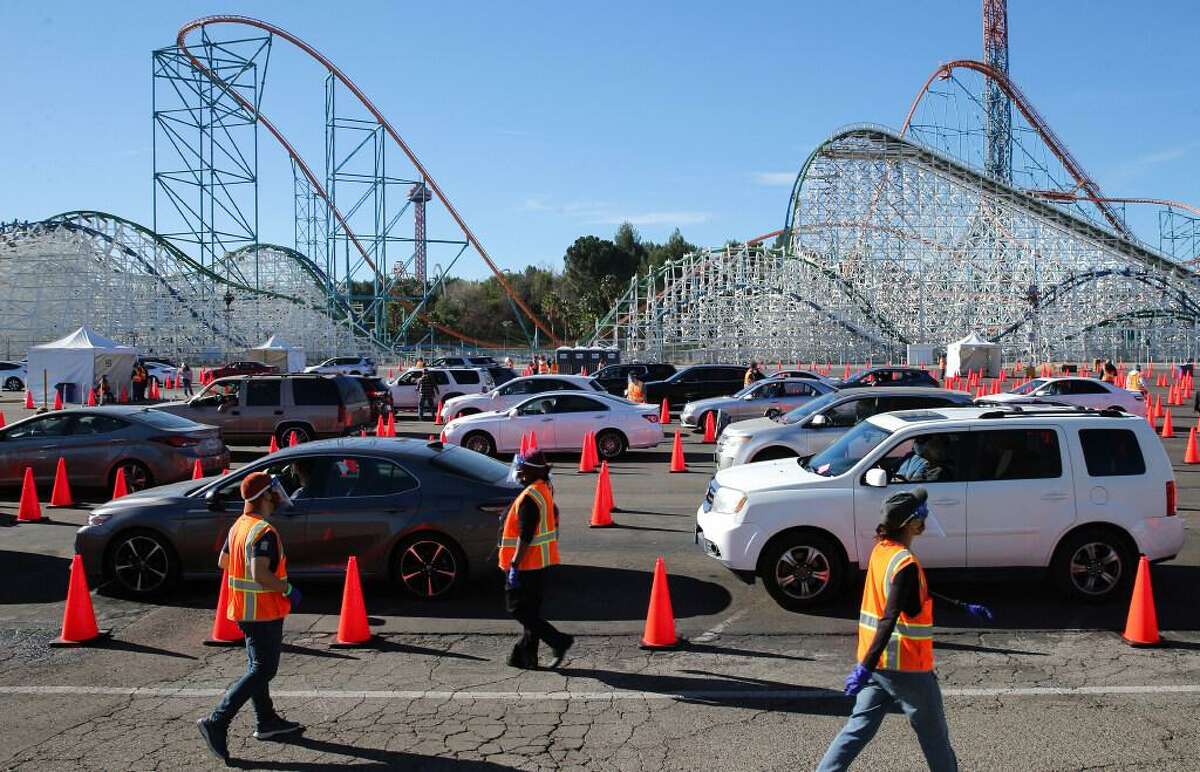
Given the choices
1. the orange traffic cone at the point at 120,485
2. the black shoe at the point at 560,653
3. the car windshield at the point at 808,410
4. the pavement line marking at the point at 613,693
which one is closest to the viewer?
the pavement line marking at the point at 613,693

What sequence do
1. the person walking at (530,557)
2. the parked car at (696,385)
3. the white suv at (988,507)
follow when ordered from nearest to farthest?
the person walking at (530,557) → the white suv at (988,507) → the parked car at (696,385)

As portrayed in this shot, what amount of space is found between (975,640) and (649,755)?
10.7ft

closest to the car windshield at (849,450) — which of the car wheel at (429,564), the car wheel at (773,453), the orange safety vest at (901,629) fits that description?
the car wheel at (429,564)

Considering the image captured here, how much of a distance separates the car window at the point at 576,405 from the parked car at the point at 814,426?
12.0 ft

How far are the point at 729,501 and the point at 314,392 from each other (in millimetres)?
12075

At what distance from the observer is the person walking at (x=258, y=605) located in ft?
17.4

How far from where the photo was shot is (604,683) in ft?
21.3

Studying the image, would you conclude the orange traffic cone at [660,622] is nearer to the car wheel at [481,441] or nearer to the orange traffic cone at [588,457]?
the orange traffic cone at [588,457]

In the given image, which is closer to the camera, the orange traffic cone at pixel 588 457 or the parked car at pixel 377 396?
the orange traffic cone at pixel 588 457

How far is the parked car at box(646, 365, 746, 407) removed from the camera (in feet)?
88.0

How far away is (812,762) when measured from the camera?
205 inches

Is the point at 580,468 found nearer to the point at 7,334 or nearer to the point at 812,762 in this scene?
the point at 812,762

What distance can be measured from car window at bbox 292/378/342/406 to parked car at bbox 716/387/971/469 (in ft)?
25.9

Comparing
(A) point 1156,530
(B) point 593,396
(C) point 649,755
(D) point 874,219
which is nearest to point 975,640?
(A) point 1156,530
